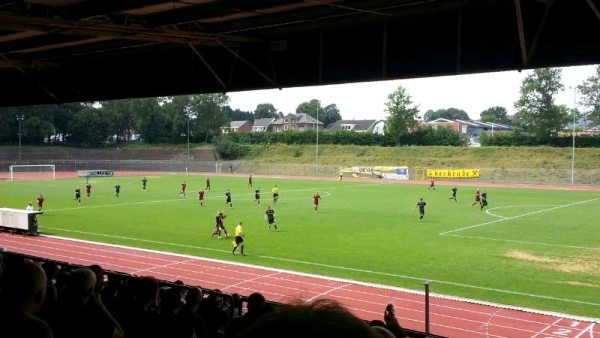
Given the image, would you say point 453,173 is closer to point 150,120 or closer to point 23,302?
point 150,120

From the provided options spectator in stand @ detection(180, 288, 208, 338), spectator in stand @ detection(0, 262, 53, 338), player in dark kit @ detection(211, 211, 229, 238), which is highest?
spectator in stand @ detection(0, 262, 53, 338)

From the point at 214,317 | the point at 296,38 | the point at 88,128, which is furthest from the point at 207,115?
the point at 214,317

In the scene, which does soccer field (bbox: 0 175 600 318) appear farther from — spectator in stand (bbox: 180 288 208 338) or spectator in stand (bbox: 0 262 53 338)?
spectator in stand (bbox: 0 262 53 338)

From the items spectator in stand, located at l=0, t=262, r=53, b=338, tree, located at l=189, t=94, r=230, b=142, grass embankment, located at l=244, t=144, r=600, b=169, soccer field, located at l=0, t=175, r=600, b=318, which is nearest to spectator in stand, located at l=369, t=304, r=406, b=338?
spectator in stand, located at l=0, t=262, r=53, b=338

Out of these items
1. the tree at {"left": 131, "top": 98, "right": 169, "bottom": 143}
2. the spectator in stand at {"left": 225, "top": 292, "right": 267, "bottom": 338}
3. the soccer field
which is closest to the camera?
the spectator in stand at {"left": 225, "top": 292, "right": 267, "bottom": 338}

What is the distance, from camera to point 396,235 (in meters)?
31.7

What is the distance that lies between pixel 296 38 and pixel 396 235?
19364mm

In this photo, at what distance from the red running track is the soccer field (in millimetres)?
1355

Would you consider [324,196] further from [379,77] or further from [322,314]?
[322,314]

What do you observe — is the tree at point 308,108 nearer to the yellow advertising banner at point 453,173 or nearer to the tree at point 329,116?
the tree at point 329,116

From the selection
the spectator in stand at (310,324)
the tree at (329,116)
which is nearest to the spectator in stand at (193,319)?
the spectator in stand at (310,324)

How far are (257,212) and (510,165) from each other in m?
50.8

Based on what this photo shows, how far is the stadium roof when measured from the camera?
10.7 m

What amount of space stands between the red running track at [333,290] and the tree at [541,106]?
261ft
